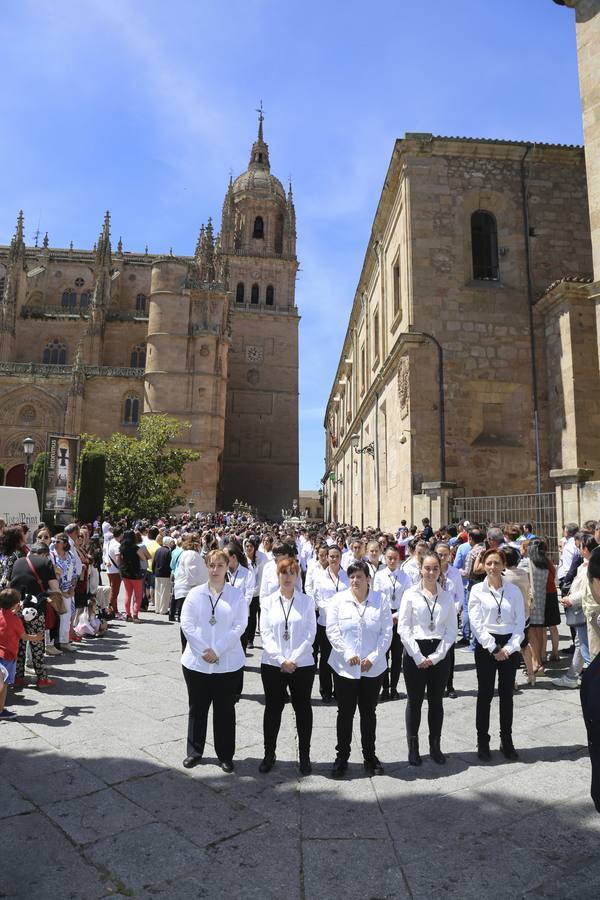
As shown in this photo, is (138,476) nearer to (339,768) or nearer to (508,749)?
(339,768)

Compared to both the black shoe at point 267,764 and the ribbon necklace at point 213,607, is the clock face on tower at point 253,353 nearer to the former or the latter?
the ribbon necklace at point 213,607

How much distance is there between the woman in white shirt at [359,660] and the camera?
177 inches

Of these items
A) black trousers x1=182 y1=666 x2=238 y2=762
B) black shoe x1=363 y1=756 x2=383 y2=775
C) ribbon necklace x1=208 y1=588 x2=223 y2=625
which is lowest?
black shoe x1=363 y1=756 x2=383 y2=775

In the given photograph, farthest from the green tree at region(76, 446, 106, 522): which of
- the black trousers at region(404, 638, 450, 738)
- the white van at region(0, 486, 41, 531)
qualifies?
the black trousers at region(404, 638, 450, 738)

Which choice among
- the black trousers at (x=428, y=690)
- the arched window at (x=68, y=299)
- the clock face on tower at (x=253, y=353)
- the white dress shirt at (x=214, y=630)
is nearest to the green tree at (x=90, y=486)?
Answer: the white dress shirt at (x=214, y=630)

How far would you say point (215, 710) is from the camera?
4.60 metres

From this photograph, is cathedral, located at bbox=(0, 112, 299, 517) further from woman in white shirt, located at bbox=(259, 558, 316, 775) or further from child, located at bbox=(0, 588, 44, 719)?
woman in white shirt, located at bbox=(259, 558, 316, 775)

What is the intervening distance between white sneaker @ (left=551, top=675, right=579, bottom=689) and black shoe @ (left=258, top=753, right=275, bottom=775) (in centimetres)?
396

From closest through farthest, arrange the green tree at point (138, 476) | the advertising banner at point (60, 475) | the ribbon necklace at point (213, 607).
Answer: the ribbon necklace at point (213, 607)
the advertising banner at point (60, 475)
the green tree at point (138, 476)

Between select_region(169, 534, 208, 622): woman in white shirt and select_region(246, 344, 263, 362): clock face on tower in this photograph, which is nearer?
select_region(169, 534, 208, 622): woman in white shirt

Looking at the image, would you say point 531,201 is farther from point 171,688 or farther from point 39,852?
point 39,852

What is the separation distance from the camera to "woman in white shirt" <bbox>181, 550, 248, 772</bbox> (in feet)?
15.0

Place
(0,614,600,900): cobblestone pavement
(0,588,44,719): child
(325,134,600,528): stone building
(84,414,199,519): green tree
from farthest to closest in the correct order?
1. (84,414,199,519): green tree
2. (325,134,600,528): stone building
3. (0,588,44,719): child
4. (0,614,600,900): cobblestone pavement

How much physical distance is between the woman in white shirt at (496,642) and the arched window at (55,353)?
5173 centimetres
